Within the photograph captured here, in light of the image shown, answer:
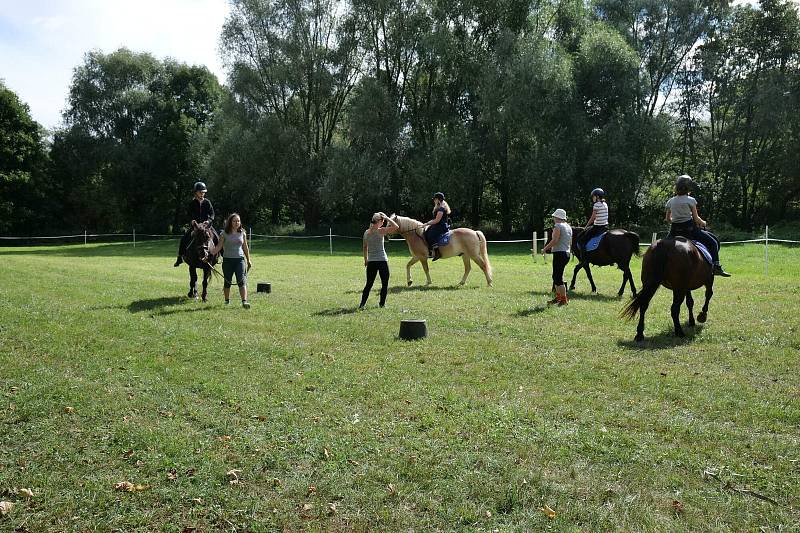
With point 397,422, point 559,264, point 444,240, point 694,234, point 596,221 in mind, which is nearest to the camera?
point 397,422

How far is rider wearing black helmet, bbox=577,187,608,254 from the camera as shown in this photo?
1351 cm

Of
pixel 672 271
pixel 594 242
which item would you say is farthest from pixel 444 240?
pixel 672 271

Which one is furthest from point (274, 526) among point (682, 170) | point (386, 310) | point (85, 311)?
point (682, 170)

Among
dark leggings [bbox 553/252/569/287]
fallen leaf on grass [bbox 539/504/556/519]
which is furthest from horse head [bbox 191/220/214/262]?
fallen leaf on grass [bbox 539/504/556/519]

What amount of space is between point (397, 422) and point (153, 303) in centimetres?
876

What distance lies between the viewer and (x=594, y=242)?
533 inches

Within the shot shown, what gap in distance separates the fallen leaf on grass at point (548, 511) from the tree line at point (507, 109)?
102 feet

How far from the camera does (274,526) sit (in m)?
3.73

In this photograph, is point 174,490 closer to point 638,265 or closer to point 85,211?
point 638,265

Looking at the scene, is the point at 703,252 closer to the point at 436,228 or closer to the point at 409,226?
the point at 436,228

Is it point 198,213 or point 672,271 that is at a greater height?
point 198,213

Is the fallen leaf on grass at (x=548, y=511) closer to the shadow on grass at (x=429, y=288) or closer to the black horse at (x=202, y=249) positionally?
the black horse at (x=202, y=249)

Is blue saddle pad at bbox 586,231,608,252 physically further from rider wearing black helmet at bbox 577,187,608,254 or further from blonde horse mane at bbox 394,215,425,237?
blonde horse mane at bbox 394,215,425,237

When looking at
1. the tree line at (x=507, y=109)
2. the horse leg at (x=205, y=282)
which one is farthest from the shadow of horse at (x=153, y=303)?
the tree line at (x=507, y=109)
